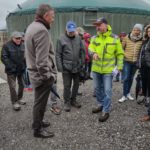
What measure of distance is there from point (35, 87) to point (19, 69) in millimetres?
1759

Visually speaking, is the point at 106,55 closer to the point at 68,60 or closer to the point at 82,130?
the point at 68,60

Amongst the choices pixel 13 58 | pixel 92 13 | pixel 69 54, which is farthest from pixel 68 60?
pixel 92 13

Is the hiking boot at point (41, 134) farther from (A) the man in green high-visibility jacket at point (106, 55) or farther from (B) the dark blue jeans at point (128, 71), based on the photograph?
(B) the dark blue jeans at point (128, 71)

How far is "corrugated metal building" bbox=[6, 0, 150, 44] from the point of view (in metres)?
14.4

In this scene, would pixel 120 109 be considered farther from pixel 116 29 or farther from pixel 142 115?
pixel 116 29

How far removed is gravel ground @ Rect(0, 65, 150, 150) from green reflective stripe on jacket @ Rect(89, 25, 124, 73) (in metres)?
1.03

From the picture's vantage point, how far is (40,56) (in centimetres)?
386

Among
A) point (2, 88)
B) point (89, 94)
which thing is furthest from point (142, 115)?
point (2, 88)

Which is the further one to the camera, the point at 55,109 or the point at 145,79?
the point at 145,79

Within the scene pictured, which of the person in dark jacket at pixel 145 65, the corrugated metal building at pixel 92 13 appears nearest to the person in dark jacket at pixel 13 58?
the person in dark jacket at pixel 145 65

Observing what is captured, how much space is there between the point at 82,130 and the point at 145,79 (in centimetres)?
193

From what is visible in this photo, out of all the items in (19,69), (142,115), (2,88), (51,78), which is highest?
(51,78)

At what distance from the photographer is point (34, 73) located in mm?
4066

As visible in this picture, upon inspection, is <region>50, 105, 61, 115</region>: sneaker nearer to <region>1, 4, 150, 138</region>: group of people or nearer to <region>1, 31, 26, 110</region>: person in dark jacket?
<region>1, 4, 150, 138</region>: group of people
